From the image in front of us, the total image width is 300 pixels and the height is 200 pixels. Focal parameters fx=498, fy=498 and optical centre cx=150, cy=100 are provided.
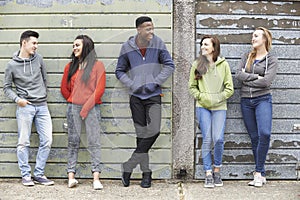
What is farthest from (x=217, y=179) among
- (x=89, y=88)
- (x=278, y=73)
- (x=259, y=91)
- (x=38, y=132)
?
(x=38, y=132)

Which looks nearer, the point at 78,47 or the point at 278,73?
the point at 78,47

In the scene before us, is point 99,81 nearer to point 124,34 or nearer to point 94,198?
point 124,34

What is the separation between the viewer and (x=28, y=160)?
5.62 m

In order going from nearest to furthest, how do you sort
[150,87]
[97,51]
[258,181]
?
[150,87] < [258,181] < [97,51]

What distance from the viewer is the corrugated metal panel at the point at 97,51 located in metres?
5.48

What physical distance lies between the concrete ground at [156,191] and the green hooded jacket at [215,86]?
0.89m

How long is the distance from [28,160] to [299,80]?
317 cm

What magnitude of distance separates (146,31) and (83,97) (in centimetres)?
96

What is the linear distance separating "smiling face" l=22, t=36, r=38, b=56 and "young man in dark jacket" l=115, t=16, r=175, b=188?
0.92 m

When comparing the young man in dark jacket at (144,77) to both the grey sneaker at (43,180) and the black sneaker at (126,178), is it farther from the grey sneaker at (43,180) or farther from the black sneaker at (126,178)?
the grey sneaker at (43,180)

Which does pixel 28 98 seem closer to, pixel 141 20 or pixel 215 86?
pixel 141 20

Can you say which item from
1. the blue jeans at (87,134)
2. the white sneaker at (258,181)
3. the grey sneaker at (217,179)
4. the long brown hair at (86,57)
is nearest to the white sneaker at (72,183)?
the blue jeans at (87,134)

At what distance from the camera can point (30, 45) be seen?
5305 millimetres

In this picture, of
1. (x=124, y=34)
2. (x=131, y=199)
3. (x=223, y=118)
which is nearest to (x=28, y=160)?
(x=131, y=199)
